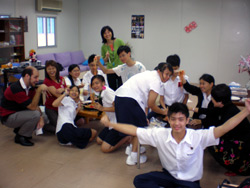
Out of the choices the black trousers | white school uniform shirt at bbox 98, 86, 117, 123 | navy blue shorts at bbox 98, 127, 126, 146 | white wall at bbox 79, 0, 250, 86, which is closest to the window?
white wall at bbox 79, 0, 250, 86

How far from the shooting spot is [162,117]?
12.4ft

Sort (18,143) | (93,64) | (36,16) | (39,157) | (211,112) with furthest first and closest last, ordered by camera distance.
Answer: (36,16)
(93,64)
(18,143)
(39,157)
(211,112)

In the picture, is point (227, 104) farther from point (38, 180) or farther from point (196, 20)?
point (196, 20)

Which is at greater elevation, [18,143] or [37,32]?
[37,32]

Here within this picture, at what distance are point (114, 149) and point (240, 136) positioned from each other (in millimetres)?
1537

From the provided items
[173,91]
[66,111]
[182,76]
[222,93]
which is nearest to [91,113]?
[66,111]

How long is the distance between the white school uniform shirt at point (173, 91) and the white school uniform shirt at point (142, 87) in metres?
0.70

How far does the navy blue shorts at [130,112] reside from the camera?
119 inches

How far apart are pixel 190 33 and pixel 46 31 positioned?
13.2ft

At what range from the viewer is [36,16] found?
7.36 meters

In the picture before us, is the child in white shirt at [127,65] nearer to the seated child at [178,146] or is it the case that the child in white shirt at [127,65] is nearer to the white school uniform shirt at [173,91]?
the white school uniform shirt at [173,91]

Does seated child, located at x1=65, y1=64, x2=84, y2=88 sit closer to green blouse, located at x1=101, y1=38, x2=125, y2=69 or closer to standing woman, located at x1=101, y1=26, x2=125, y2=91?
standing woman, located at x1=101, y1=26, x2=125, y2=91

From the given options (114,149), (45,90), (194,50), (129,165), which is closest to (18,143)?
(45,90)

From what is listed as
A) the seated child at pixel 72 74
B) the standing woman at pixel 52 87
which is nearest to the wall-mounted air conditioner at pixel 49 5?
the seated child at pixel 72 74
